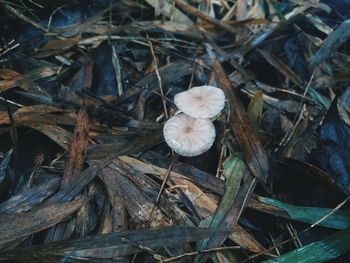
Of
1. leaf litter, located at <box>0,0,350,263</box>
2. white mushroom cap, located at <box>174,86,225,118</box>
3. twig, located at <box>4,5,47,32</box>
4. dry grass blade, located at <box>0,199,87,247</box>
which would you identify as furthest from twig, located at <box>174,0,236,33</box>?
dry grass blade, located at <box>0,199,87,247</box>

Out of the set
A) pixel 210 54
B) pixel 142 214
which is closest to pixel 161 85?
pixel 210 54

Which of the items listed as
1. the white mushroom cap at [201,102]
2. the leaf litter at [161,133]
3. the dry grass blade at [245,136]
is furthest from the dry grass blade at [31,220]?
the dry grass blade at [245,136]

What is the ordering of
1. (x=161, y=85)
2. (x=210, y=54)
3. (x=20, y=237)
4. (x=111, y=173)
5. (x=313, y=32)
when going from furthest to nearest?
(x=313, y=32), (x=210, y=54), (x=161, y=85), (x=111, y=173), (x=20, y=237)

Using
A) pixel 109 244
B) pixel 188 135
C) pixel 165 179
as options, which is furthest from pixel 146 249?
pixel 188 135

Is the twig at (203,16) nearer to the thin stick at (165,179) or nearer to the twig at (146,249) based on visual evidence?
the thin stick at (165,179)

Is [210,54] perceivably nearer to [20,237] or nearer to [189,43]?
[189,43]

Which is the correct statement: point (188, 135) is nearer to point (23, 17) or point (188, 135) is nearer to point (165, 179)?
point (165, 179)
